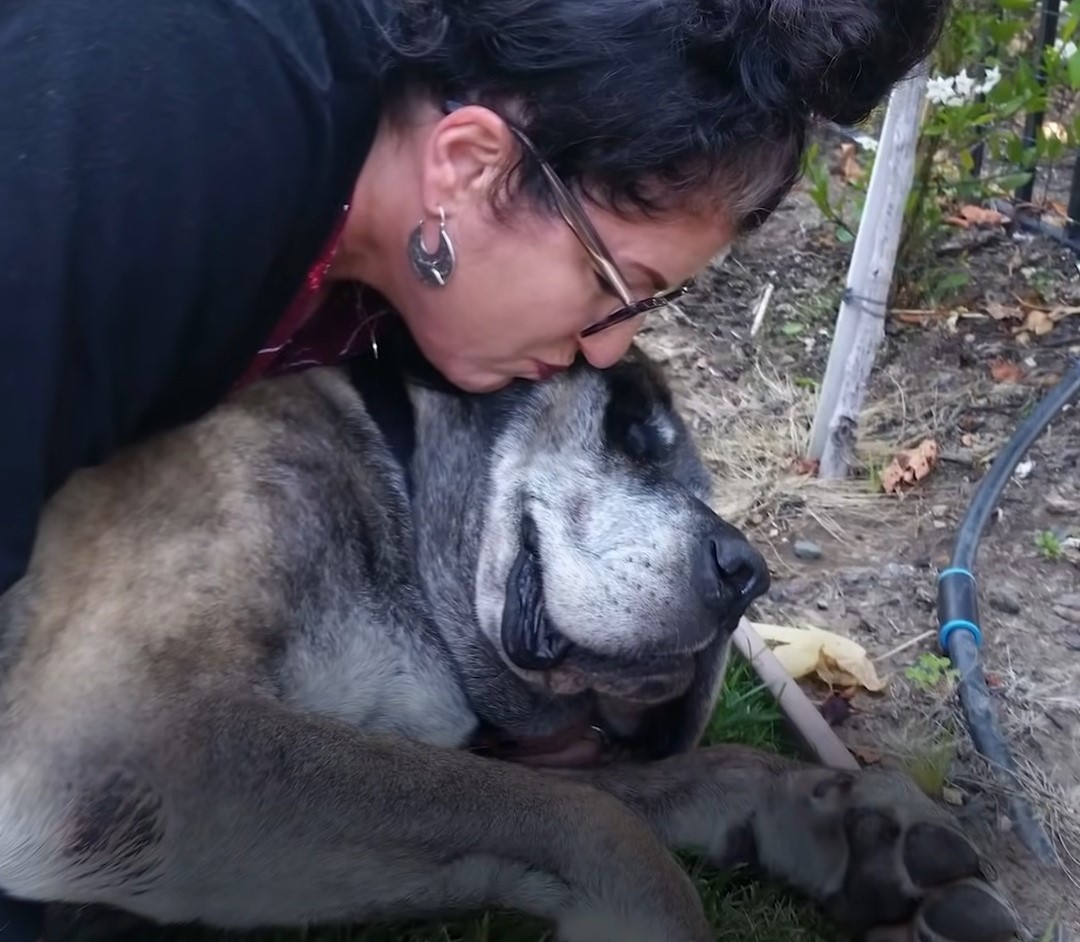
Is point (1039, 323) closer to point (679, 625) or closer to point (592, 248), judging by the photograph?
point (679, 625)

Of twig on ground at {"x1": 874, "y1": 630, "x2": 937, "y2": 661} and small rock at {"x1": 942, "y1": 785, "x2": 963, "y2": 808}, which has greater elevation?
small rock at {"x1": 942, "y1": 785, "x2": 963, "y2": 808}

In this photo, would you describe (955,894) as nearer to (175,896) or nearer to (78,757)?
(175,896)

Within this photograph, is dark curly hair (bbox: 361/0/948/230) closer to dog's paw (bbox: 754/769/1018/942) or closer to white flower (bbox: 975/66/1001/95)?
dog's paw (bbox: 754/769/1018/942)

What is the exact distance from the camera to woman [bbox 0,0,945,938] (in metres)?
1.49

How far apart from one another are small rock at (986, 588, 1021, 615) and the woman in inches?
49.4

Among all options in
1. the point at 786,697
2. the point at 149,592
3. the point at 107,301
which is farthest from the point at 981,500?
the point at 107,301

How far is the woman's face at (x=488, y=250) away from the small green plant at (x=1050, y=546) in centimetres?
142

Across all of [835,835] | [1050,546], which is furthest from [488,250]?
[1050,546]

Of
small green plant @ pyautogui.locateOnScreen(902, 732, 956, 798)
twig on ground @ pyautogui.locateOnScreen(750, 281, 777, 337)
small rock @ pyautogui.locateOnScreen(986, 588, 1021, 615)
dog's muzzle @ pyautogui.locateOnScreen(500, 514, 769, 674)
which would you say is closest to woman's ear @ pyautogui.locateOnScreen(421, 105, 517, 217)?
dog's muzzle @ pyautogui.locateOnScreen(500, 514, 769, 674)

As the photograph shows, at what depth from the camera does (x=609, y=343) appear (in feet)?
6.84

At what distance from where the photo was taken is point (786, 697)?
2.61 meters

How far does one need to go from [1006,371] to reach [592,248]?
93.0 inches

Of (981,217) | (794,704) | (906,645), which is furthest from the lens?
(981,217)

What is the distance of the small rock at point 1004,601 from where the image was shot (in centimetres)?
290
